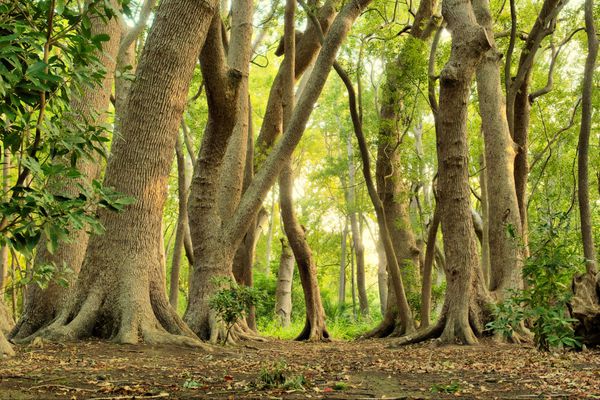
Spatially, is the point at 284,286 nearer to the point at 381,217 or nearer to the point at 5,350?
the point at 381,217

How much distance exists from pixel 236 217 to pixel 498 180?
436 cm

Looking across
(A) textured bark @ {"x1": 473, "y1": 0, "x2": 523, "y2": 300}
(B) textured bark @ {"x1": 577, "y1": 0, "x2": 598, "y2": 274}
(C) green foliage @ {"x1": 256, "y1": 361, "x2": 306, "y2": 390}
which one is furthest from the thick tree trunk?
(C) green foliage @ {"x1": 256, "y1": 361, "x2": 306, "y2": 390}

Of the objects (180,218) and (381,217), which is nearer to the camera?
(381,217)

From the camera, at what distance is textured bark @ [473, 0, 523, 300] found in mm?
Result: 9586

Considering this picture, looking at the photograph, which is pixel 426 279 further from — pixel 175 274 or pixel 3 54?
pixel 3 54

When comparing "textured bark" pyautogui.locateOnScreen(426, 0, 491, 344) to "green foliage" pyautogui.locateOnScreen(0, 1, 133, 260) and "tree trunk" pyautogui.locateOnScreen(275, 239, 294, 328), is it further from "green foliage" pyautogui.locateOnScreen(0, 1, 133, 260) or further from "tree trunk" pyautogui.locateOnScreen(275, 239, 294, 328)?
"tree trunk" pyautogui.locateOnScreen(275, 239, 294, 328)

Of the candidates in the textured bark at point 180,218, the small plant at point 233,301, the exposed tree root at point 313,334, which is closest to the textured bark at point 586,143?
the small plant at point 233,301

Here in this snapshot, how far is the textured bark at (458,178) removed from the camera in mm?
7988

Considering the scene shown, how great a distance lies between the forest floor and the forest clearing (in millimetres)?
29

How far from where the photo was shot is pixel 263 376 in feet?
12.5

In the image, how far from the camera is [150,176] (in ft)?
21.2

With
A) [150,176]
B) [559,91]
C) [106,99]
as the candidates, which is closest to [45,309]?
[150,176]

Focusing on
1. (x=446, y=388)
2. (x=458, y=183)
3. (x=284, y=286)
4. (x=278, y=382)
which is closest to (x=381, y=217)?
(x=458, y=183)

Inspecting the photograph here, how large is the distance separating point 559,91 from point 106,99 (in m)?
13.6
